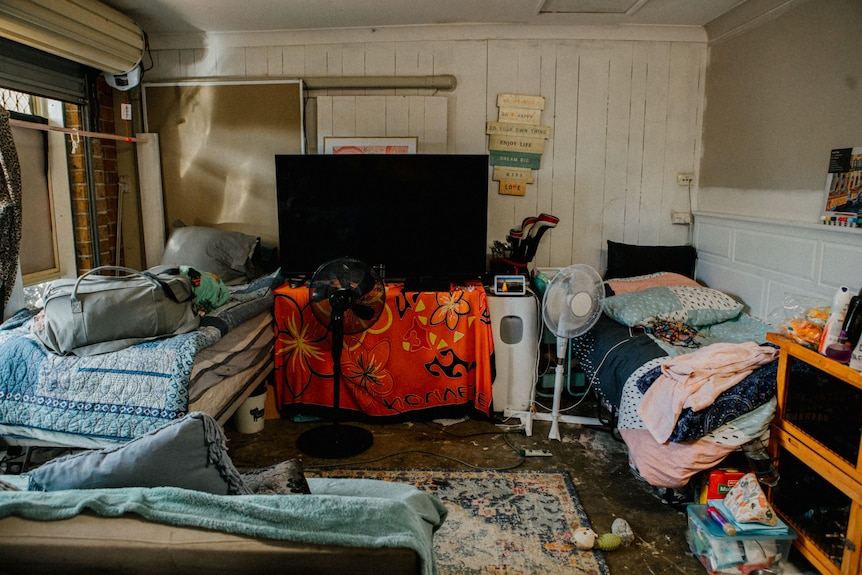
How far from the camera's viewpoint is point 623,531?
7.27 feet

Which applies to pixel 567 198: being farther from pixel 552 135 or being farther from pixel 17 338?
pixel 17 338

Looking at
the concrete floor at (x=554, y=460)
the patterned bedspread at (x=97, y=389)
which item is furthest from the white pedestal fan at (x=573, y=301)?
the patterned bedspread at (x=97, y=389)

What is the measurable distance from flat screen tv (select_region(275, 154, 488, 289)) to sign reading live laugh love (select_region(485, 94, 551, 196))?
474 millimetres

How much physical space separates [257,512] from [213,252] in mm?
2862

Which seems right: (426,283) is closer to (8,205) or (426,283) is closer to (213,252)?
(213,252)

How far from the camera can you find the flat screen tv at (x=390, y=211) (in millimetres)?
3404

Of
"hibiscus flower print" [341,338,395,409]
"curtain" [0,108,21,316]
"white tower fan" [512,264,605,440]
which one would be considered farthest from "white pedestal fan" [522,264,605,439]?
"curtain" [0,108,21,316]

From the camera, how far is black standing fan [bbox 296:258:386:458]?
9.32 feet

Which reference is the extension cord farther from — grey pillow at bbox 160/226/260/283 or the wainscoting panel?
grey pillow at bbox 160/226/260/283

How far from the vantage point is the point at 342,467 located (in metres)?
2.77

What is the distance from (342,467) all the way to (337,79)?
7.91 ft

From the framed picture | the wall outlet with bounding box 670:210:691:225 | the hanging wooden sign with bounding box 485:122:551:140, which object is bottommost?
the wall outlet with bounding box 670:210:691:225

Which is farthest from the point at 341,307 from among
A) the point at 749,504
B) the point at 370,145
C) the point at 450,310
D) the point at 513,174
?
the point at 749,504

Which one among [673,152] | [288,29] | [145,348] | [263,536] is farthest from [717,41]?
[263,536]
